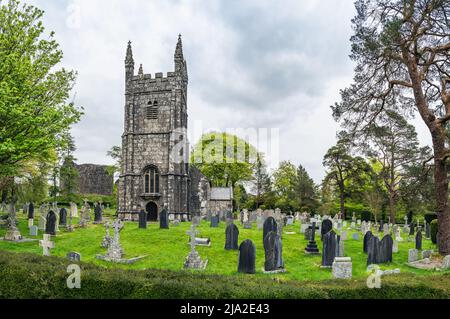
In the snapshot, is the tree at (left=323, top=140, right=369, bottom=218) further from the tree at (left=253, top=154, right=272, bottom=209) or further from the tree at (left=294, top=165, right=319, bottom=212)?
the tree at (left=253, top=154, right=272, bottom=209)

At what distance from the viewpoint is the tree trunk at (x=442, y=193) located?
44.0 feet

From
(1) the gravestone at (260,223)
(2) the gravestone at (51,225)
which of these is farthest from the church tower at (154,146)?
(2) the gravestone at (51,225)

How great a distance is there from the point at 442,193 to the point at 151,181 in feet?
72.1

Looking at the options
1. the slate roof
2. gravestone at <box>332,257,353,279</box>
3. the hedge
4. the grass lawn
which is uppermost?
the slate roof

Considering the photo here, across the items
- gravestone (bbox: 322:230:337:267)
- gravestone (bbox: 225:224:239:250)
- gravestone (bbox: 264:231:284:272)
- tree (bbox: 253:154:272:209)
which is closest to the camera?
gravestone (bbox: 264:231:284:272)

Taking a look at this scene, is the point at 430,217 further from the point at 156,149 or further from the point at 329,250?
the point at 156,149

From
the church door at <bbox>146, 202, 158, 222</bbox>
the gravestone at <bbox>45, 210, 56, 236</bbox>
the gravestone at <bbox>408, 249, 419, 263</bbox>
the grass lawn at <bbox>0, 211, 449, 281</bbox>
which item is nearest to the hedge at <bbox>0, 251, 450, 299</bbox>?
the grass lawn at <bbox>0, 211, 449, 281</bbox>

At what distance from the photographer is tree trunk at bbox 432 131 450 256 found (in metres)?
13.4

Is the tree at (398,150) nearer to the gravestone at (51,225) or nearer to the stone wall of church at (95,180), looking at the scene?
the gravestone at (51,225)

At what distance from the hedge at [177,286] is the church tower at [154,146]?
855 inches

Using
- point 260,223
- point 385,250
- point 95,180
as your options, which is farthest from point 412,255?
point 95,180
